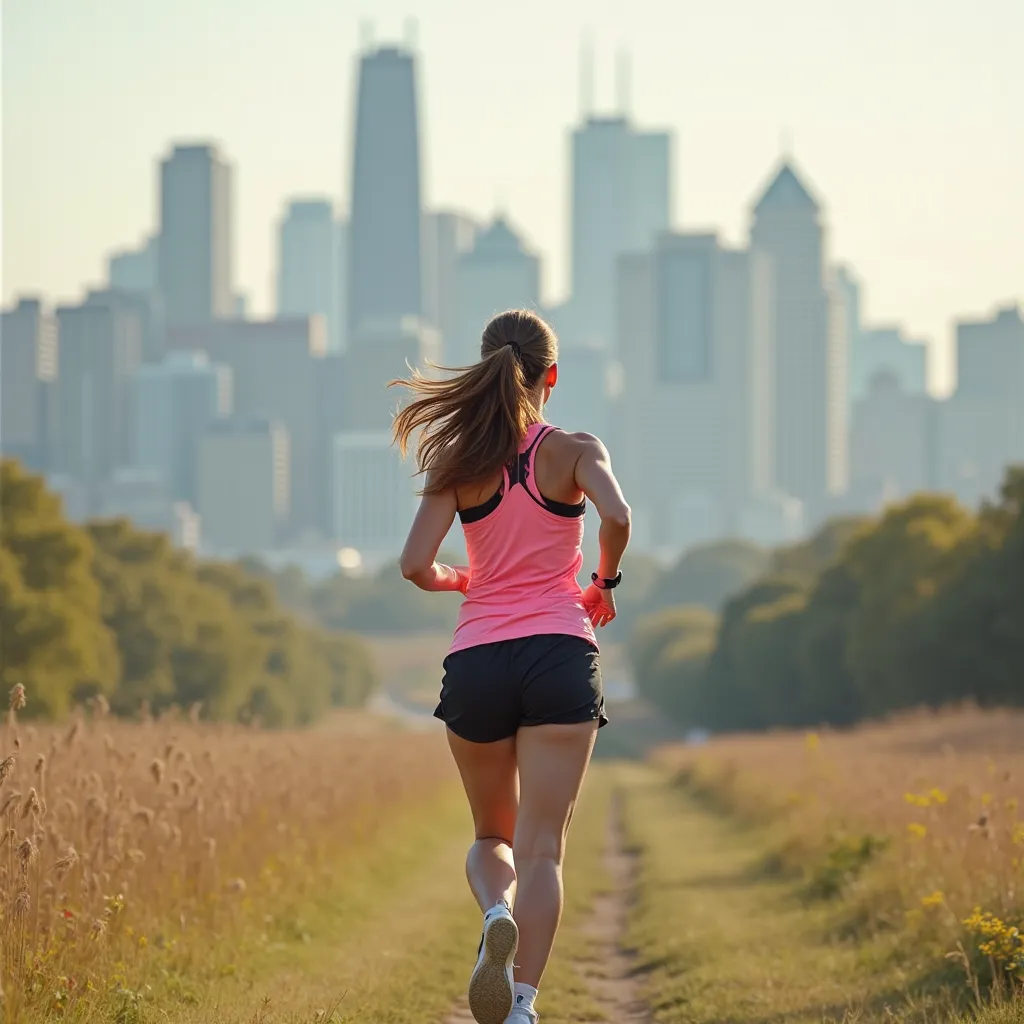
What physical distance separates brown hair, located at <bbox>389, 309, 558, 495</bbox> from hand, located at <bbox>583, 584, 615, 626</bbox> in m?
0.54

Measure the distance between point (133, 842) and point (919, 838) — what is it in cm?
419

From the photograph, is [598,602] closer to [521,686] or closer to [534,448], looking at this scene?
[521,686]

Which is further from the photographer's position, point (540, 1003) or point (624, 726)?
point (624, 726)

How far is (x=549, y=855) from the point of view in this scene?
22.3 ft

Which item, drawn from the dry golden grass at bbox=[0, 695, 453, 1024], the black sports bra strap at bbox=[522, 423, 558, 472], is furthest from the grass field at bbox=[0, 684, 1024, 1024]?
the black sports bra strap at bbox=[522, 423, 558, 472]

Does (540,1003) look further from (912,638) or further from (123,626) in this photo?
(123,626)

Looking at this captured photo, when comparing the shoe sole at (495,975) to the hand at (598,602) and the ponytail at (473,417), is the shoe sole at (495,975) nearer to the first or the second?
the hand at (598,602)

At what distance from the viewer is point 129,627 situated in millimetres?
49562

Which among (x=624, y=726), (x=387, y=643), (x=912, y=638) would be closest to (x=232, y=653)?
(x=912, y=638)

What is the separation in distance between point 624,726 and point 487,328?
282 ft

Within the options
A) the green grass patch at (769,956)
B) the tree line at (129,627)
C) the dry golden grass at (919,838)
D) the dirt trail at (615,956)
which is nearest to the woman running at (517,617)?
the green grass patch at (769,956)

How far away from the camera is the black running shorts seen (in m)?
6.70

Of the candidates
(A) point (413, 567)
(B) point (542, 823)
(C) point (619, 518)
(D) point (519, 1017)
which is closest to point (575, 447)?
(C) point (619, 518)

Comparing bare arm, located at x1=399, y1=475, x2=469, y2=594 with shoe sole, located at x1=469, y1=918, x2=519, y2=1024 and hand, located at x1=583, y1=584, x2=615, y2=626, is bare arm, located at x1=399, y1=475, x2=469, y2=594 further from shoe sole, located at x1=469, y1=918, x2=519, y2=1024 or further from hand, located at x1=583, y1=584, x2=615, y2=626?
shoe sole, located at x1=469, y1=918, x2=519, y2=1024
